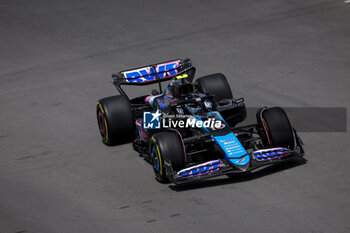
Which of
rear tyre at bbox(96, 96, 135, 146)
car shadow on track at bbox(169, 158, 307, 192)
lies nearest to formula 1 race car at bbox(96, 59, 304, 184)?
rear tyre at bbox(96, 96, 135, 146)

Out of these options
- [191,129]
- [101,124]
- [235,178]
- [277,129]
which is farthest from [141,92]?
[235,178]

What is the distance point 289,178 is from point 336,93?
16.6ft

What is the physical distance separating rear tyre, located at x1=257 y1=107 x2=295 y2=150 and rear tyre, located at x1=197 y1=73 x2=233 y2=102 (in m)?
2.29

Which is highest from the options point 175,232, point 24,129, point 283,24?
point 283,24

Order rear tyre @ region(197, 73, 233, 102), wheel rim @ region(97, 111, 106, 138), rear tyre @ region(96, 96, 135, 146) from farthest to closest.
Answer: rear tyre @ region(197, 73, 233, 102)
wheel rim @ region(97, 111, 106, 138)
rear tyre @ region(96, 96, 135, 146)

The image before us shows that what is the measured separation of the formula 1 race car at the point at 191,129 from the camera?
11.1 m

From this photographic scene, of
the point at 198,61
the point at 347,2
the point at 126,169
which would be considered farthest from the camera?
the point at 347,2

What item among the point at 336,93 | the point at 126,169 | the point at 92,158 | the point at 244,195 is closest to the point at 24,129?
the point at 92,158

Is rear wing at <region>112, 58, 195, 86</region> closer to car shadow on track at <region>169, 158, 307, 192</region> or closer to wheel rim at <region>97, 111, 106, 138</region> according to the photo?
wheel rim at <region>97, 111, 106, 138</region>

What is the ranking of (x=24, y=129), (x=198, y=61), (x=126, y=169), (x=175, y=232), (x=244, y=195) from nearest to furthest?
(x=175, y=232)
(x=244, y=195)
(x=126, y=169)
(x=24, y=129)
(x=198, y=61)

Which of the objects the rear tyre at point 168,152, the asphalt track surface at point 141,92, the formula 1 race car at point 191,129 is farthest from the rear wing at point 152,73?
the rear tyre at point 168,152

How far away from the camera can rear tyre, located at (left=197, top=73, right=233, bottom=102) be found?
14.0 m

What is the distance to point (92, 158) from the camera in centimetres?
1303

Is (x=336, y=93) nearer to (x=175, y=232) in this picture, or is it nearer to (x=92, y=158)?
(x=92, y=158)
